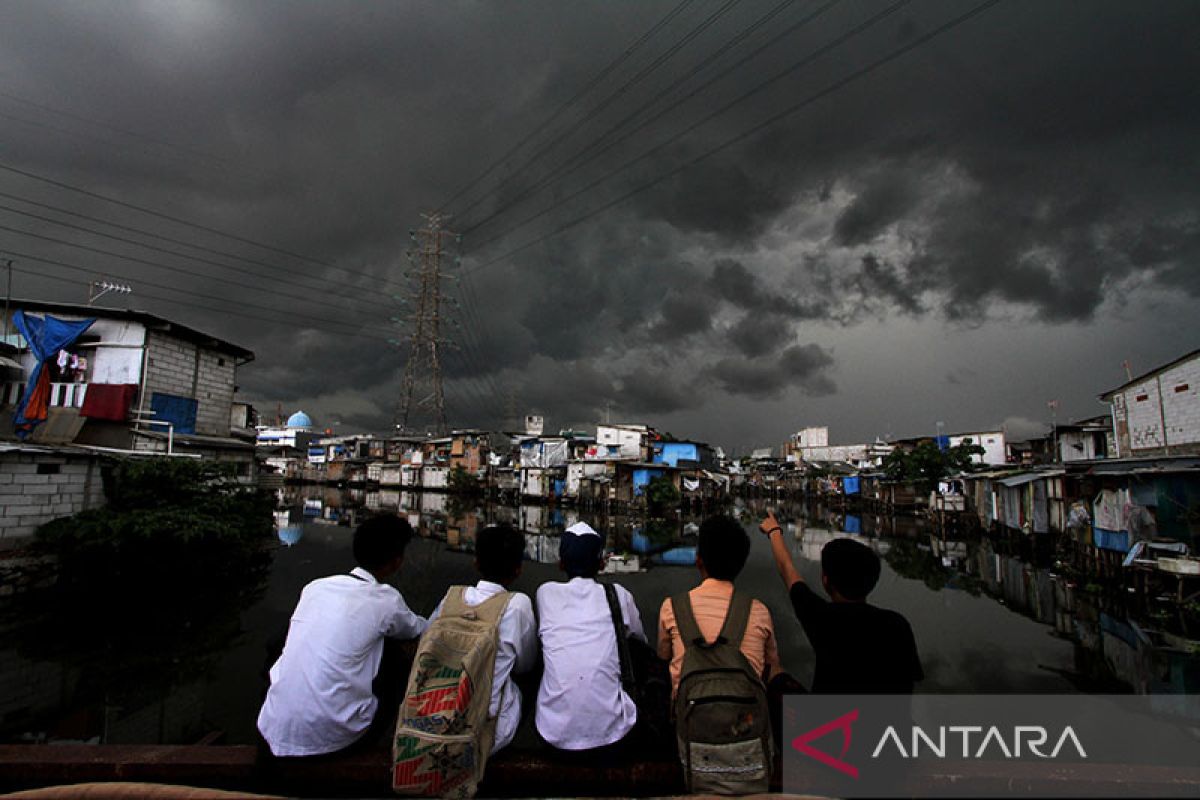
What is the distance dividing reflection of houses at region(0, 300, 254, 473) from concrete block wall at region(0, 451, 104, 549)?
3367 mm

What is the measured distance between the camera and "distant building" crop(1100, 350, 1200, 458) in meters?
16.4

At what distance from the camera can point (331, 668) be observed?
253 centimetres

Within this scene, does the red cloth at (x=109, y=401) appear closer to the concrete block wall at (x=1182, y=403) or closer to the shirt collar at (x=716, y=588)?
the shirt collar at (x=716, y=588)

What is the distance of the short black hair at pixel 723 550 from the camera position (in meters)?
2.84

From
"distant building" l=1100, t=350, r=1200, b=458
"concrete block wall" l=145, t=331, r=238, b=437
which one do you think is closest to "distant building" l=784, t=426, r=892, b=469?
"distant building" l=1100, t=350, r=1200, b=458

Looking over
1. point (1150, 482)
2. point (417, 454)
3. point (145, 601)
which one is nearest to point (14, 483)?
point (145, 601)

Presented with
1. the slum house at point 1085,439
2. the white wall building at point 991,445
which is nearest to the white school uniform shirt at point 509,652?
the slum house at point 1085,439

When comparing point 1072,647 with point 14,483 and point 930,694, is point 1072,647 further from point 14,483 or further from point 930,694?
point 14,483

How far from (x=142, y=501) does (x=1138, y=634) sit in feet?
69.5

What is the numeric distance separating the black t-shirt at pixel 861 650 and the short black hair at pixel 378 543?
2121 mm

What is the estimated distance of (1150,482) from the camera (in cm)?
1289

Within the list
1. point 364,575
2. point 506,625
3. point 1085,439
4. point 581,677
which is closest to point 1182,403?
point 1085,439

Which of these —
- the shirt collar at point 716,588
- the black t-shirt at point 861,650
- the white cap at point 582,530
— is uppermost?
the white cap at point 582,530

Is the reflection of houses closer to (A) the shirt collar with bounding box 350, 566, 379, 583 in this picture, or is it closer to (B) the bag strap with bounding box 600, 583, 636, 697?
(A) the shirt collar with bounding box 350, 566, 379, 583
